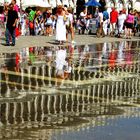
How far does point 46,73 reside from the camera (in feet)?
46.0

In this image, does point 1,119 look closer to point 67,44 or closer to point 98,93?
point 98,93

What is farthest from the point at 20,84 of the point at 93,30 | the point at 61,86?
the point at 93,30

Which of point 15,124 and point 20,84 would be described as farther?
point 20,84

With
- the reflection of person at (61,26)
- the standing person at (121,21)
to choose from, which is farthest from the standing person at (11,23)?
the standing person at (121,21)

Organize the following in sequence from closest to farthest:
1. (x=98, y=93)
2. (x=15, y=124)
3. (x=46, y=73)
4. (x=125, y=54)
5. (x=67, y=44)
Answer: (x=15, y=124) < (x=98, y=93) < (x=46, y=73) < (x=125, y=54) < (x=67, y=44)

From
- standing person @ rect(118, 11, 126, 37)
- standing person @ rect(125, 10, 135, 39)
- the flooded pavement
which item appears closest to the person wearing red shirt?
standing person @ rect(118, 11, 126, 37)

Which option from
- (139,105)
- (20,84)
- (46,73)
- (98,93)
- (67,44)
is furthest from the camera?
(67,44)

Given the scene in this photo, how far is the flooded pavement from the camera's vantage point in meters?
7.85

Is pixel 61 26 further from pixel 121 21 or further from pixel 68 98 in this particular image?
pixel 68 98

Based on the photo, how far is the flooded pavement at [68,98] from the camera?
25.7 feet

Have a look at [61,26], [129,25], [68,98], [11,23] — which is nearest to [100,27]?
[129,25]

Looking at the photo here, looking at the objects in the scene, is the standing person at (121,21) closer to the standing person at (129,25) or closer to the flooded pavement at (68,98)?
the standing person at (129,25)

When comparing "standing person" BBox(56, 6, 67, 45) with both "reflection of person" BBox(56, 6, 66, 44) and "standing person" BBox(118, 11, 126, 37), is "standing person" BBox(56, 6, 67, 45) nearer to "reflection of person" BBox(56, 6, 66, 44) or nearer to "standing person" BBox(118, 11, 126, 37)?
"reflection of person" BBox(56, 6, 66, 44)

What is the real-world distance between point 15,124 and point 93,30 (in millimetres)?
26946
